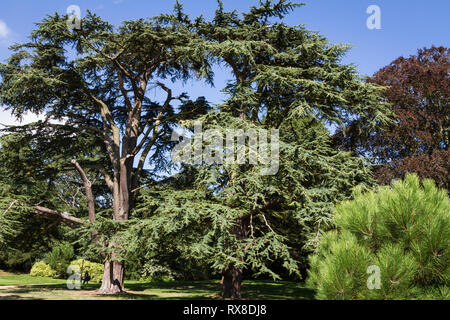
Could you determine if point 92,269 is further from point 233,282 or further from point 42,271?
point 233,282

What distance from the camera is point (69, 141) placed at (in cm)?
1652

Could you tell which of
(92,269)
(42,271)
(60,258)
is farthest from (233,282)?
(42,271)

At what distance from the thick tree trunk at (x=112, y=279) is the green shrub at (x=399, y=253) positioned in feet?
40.0

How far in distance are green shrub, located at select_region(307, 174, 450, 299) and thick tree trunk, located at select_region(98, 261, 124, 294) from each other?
1220 cm

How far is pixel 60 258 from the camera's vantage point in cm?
3011

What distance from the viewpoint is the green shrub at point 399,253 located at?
5062mm

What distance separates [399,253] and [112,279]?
13.4 m

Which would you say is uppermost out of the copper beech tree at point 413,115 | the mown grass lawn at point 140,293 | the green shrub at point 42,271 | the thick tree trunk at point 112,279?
the copper beech tree at point 413,115

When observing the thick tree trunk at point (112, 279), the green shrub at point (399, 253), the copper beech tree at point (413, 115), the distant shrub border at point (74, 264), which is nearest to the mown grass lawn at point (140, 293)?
the thick tree trunk at point (112, 279)

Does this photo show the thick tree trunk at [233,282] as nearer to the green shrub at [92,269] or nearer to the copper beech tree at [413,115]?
the copper beech tree at [413,115]

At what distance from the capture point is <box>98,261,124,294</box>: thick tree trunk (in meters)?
15.5

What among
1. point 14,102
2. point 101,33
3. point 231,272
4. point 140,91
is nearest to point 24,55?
point 14,102

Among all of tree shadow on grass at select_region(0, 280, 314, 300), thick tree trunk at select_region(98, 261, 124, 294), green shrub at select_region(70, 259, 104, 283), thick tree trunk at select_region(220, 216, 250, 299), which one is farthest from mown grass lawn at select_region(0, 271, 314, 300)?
green shrub at select_region(70, 259, 104, 283)

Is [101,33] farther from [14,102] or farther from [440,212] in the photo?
[440,212]
